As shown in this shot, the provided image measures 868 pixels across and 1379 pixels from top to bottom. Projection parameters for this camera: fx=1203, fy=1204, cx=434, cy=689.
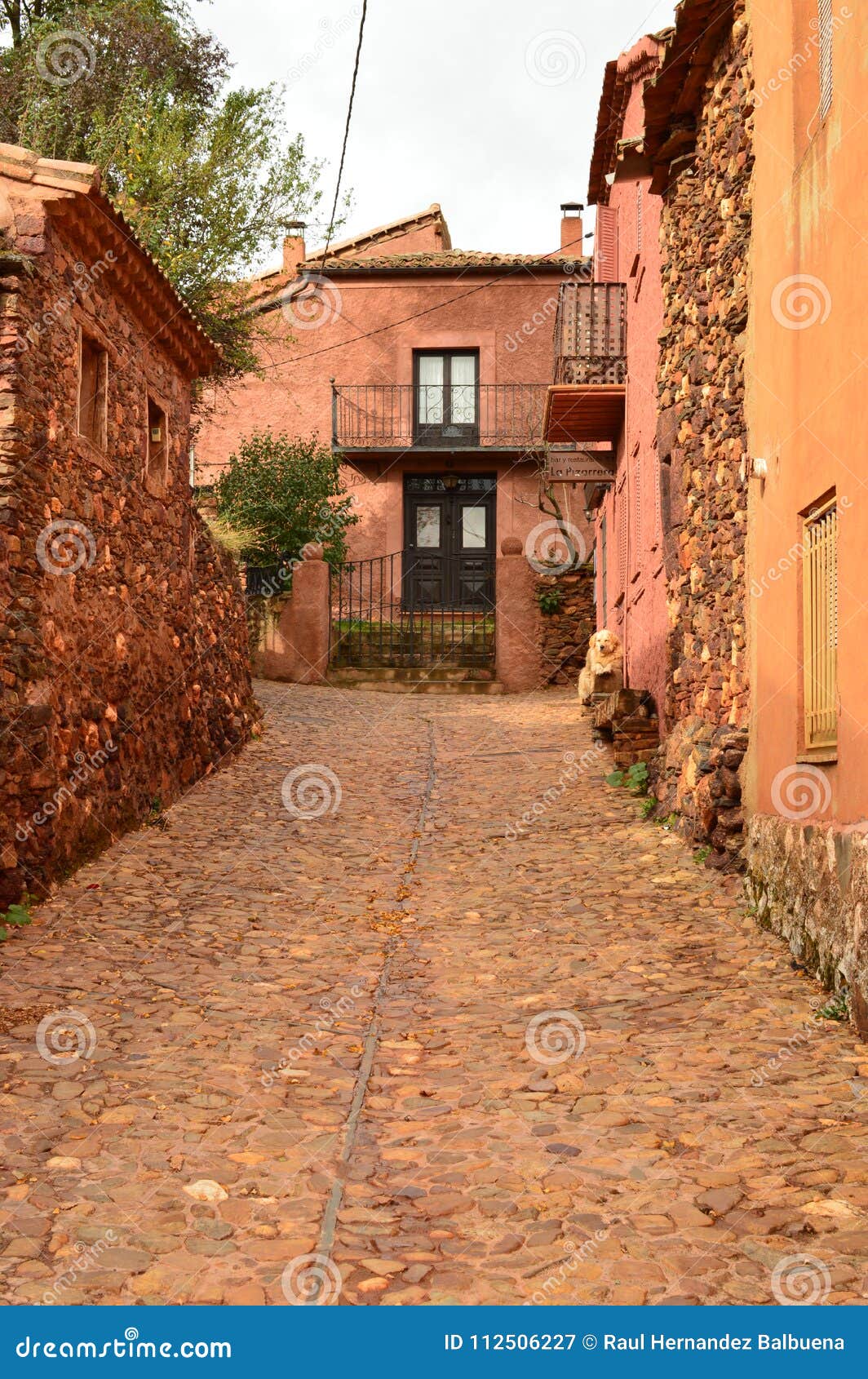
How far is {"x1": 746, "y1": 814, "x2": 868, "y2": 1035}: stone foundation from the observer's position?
5.24 m

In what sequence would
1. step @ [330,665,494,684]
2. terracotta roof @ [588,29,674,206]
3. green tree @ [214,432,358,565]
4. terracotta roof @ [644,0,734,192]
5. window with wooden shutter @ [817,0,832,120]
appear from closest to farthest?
window with wooden shutter @ [817,0,832,120] < terracotta roof @ [644,0,734,192] < terracotta roof @ [588,29,674,206] < step @ [330,665,494,684] < green tree @ [214,432,358,565]

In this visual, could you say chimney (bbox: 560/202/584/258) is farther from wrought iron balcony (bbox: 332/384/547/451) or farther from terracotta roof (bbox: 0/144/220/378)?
terracotta roof (bbox: 0/144/220/378)

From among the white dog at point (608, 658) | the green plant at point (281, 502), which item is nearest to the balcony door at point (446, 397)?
the green plant at point (281, 502)

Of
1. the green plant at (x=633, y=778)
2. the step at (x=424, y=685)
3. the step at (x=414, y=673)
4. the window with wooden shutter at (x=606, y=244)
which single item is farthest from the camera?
the step at (x=414, y=673)

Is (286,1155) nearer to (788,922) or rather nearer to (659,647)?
(788,922)

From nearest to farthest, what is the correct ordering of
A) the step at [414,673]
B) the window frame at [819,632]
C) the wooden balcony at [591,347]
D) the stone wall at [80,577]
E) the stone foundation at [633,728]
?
the window frame at [819,632] → the stone wall at [80,577] → the stone foundation at [633,728] → the wooden balcony at [591,347] → the step at [414,673]

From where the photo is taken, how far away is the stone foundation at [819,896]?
5238 mm

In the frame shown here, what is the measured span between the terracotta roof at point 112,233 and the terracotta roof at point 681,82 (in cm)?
386

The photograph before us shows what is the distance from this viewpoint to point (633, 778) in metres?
10.7

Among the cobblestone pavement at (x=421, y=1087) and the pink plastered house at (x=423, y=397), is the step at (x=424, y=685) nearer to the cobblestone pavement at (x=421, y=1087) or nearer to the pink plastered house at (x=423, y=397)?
the pink plastered house at (x=423, y=397)

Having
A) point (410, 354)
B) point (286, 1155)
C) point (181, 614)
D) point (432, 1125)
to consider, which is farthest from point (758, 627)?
point (410, 354)

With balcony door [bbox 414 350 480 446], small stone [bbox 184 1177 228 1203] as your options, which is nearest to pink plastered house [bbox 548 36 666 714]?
balcony door [bbox 414 350 480 446]

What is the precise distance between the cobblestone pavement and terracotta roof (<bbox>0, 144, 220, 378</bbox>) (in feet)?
13.9

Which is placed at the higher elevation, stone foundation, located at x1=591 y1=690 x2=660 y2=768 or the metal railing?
the metal railing
